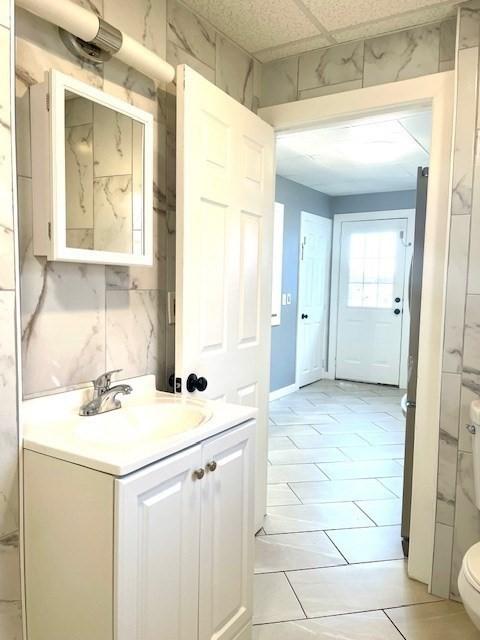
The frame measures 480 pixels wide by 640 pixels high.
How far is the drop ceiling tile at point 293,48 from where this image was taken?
2178mm

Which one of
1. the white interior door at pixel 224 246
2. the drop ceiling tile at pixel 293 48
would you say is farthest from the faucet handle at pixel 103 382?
the drop ceiling tile at pixel 293 48

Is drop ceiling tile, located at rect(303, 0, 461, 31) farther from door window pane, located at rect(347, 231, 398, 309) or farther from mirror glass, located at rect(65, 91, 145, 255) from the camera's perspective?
door window pane, located at rect(347, 231, 398, 309)

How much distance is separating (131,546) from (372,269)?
534 centimetres

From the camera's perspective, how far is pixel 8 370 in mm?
1229

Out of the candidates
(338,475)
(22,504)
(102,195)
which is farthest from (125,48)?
(338,475)

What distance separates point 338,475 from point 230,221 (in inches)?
79.2

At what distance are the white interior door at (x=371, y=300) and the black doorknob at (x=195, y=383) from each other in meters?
4.48

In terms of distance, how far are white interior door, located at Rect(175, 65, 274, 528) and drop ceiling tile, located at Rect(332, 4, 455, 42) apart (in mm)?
519

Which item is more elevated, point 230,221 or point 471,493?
point 230,221

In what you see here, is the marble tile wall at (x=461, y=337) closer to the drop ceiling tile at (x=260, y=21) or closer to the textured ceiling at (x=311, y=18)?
the textured ceiling at (x=311, y=18)

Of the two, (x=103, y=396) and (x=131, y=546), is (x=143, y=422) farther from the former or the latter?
(x=131, y=546)

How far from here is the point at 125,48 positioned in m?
1.55

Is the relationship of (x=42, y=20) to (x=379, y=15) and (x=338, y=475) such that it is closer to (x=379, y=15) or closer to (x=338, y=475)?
(x=379, y=15)

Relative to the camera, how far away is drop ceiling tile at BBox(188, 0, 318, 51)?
191 centimetres
